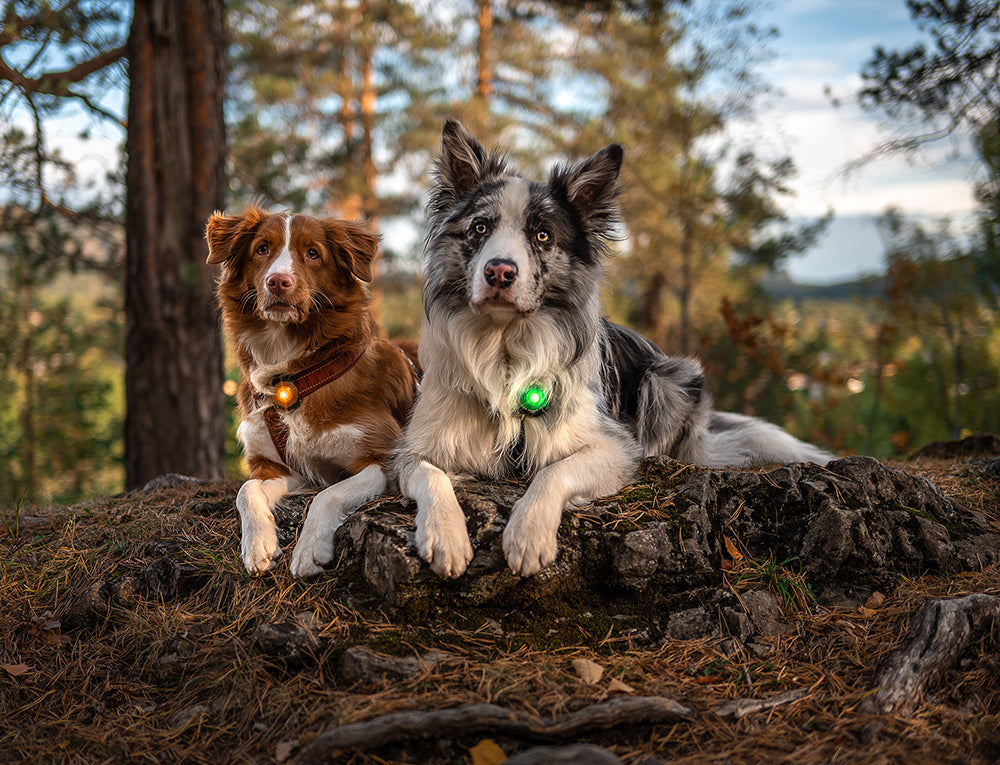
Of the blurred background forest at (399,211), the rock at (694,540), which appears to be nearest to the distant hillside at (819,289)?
the blurred background forest at (399,211)

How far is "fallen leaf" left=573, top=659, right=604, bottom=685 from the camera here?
9.14 feet

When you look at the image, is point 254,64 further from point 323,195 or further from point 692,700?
point 692,700

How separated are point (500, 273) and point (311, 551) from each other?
1.65m

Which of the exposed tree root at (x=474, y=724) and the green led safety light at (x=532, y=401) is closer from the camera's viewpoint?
the exposed tree root at (x=474, y=724)

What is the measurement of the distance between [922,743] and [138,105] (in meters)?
7.72

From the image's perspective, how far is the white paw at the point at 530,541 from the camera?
119 inches

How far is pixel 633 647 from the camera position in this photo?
10.0ft

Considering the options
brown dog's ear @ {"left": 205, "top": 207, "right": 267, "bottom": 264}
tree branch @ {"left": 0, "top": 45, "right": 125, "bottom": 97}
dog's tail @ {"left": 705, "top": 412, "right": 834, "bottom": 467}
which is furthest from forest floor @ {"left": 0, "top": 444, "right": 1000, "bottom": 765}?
tree branch @ {"left": 0, "top": 45, "right": 125, "bottom": 97}

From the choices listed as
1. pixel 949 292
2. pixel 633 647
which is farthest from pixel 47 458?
pixel 949 292

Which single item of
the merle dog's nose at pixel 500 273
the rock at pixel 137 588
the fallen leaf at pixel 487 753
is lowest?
the fallen leaf at pixel 487 753

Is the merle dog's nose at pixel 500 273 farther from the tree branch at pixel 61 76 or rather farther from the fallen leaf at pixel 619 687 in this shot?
the tree branch at pixel 61 76

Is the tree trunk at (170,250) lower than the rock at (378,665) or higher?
higher

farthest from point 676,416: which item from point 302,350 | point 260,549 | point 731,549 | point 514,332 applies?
point 260,549

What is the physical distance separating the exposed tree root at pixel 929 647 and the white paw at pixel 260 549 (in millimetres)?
2730
